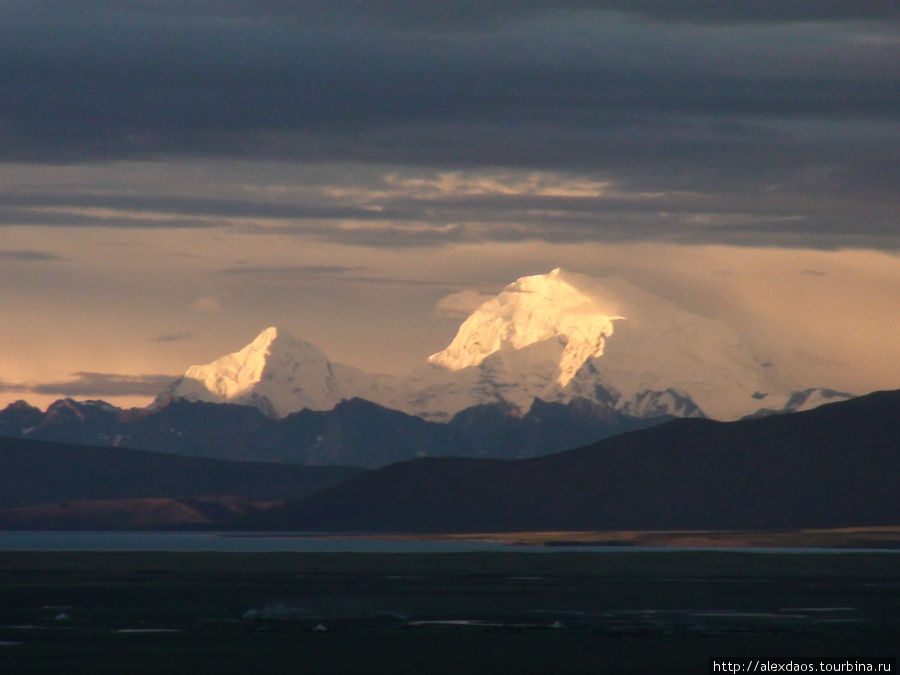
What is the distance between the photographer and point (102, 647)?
313 feet

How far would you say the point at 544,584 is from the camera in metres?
155

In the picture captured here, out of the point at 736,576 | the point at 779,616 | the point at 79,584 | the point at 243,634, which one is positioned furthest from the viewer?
the point at 736,576

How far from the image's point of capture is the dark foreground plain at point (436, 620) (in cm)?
8931

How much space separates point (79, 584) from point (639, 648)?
230 ft

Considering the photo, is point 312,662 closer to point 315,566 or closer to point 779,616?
point 779,616

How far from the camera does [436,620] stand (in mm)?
112312

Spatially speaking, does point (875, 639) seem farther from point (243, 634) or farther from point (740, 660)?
point (243, 634)

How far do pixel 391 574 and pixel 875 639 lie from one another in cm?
8190

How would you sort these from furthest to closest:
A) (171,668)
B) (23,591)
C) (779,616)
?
(23,591) < (779,616) < (171,668)

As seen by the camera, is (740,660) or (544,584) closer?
(740,660)

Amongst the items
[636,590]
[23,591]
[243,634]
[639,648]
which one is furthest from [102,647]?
[636,590]

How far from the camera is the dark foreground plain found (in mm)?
89312

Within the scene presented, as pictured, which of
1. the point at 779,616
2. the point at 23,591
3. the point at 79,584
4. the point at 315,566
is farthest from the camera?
the point at 315,566

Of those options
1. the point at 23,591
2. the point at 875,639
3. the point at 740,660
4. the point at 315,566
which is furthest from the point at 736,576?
the point at 740,660
